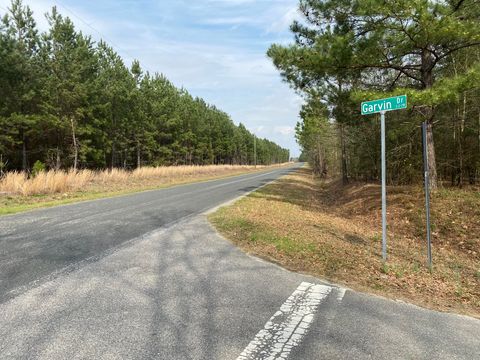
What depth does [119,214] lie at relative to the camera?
10.2 m

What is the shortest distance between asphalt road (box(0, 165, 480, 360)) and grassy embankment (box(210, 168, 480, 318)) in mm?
555

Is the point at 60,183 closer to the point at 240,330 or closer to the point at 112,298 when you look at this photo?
the point at 112,298

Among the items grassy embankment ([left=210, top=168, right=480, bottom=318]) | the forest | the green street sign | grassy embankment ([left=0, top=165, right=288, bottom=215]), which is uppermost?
the forest

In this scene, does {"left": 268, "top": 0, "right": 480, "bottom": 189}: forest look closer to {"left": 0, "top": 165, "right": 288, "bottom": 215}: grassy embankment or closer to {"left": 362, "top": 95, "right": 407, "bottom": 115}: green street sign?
{"left": 362, "top": 95, "right": 407, "bottom": 115}: green street sign

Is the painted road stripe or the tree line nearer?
the painted road stripe

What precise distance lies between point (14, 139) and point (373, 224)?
28.6m

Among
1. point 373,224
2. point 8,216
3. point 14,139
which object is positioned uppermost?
point 14,139

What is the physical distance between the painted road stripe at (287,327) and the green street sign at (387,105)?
2883 millimetres

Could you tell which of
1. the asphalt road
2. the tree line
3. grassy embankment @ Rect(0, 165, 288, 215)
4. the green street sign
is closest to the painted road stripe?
the asphalt road

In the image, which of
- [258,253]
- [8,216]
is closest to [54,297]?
[258,253]

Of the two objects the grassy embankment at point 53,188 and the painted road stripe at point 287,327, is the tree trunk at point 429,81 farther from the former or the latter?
the grassy embankment at point 53,188

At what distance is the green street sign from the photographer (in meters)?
5.35

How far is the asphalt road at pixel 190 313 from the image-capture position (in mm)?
3082

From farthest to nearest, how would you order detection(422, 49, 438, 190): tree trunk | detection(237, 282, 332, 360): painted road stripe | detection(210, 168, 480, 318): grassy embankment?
1. detection(422, 49, 438, 190): tree trunk
2. detection(210, 168, 480, 318): grassy embankment
3. detection(237, 282, 332, 360): painted road stripe
